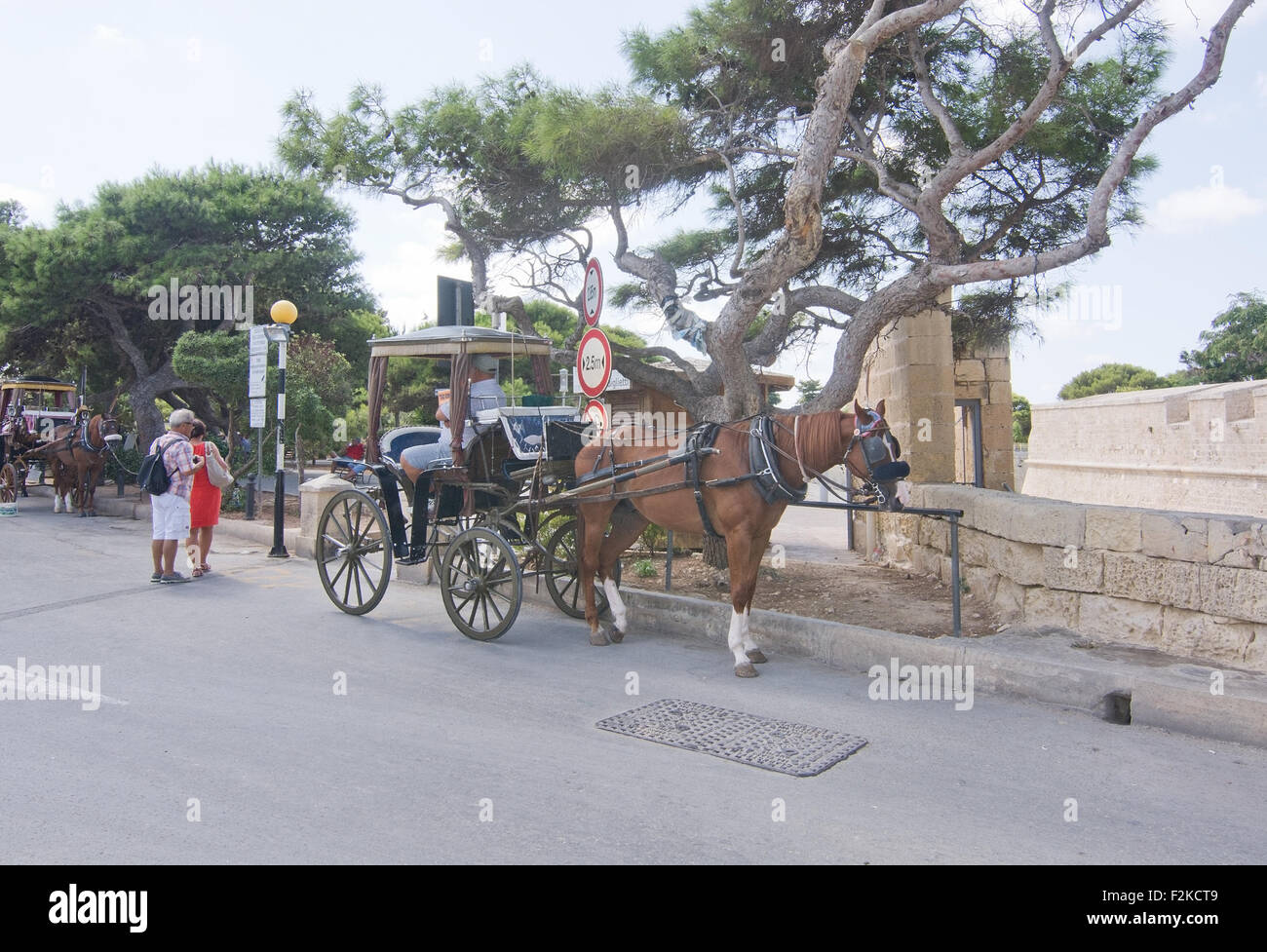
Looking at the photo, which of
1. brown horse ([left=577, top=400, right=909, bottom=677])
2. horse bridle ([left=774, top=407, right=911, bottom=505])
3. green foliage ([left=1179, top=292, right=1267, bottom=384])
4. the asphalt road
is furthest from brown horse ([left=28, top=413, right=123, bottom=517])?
green foliage ([left=1179, top=292, right=1267, bottom=384])

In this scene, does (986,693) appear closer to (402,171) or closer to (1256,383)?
(402,171)

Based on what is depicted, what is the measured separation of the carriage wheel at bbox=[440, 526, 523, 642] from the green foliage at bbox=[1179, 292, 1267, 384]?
32.5 metres

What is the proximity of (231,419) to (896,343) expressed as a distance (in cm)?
1277

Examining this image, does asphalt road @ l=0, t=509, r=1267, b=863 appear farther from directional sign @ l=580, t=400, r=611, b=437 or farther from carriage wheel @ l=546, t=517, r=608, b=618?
directional sign @ l=580, t=400, r=611, b=437

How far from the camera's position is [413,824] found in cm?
385

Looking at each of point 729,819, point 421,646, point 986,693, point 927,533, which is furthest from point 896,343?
point 729,819

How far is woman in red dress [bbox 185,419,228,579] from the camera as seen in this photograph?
10727 mm

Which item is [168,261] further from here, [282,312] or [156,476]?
[156,476]

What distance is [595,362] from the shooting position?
7.59 metres

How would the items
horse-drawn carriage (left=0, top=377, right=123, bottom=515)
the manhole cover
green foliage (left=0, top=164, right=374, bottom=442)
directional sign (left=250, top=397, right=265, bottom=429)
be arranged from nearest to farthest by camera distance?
the manhole cover, directional sign (left=250, top=397, right=265, bottom=429), horse-drawn carriage (left=0, top=377, right=123, bottom=515), green foliage (left=0, top=164, right=374, bottom=442)

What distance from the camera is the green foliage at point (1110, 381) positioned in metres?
53.0

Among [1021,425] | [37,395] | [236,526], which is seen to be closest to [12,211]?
[37,395]

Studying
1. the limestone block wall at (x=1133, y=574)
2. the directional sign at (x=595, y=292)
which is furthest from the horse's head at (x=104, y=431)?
the limestone block wall at (x=1133, y=574)

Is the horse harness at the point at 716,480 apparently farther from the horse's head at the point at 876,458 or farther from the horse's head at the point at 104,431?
the horse's head at the point at 104,431
